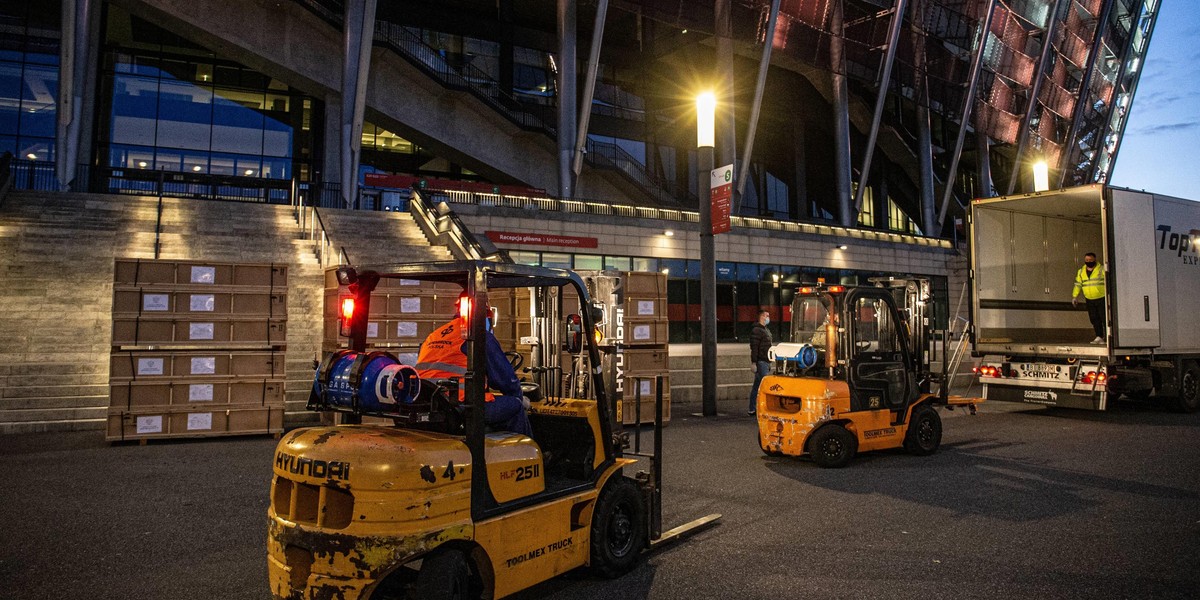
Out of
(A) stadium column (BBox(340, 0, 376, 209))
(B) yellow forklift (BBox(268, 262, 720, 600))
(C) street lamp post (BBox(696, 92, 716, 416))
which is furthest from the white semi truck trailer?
(A) stadium column (BBox(340, 0, 376, 209))

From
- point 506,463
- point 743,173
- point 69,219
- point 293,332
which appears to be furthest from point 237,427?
point 743,173

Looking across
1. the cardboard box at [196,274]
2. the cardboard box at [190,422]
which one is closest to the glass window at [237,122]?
the cardboard box at [196,274]

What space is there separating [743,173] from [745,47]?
21.5 ft

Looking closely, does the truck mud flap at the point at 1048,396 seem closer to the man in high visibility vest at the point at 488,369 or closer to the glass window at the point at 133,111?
the man in high visibility vest at the point at 488,369

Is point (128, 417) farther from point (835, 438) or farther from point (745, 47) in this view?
point (745, 47)

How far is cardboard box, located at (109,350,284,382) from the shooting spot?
393 inches

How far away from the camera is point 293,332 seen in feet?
45.4

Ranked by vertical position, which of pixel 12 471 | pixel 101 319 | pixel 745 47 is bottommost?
pixel 12 471

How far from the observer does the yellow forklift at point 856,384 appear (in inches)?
334

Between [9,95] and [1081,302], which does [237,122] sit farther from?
[1081,302]

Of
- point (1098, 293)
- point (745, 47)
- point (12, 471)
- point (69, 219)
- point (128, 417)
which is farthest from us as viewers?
point (745, 47)

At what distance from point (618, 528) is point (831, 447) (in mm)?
4481

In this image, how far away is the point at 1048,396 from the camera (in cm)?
1255

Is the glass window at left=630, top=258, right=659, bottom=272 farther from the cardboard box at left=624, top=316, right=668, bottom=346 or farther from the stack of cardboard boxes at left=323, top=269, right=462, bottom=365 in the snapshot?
the stack of cardboard boxes at left=323, top=269, right=462, bottom=365
